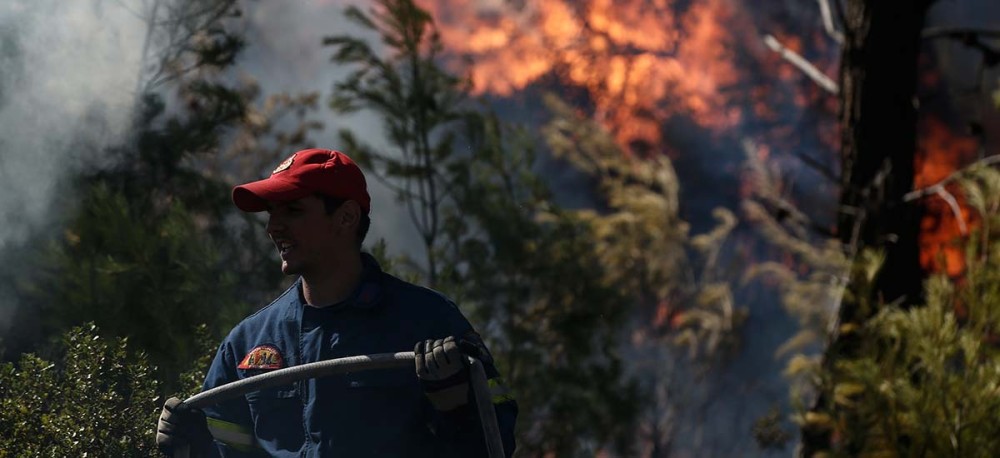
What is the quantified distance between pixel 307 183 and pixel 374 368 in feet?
1.85

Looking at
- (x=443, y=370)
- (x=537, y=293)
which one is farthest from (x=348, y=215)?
(x=537, y=293)

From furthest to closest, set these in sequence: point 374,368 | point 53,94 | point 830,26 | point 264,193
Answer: point 830,26 < point 53,94 < point 264,193 < point 374,368

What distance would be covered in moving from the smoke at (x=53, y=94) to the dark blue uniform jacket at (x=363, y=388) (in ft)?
13.7

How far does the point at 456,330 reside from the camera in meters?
3.64

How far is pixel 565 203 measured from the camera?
24812mm

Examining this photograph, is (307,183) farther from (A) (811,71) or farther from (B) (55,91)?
(A) (811,71)

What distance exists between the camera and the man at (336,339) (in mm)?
3590

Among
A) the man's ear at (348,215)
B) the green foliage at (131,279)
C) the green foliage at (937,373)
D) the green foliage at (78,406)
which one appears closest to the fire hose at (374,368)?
the man's ear at (348,215)

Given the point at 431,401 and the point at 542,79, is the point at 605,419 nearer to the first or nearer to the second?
the point at 431,401

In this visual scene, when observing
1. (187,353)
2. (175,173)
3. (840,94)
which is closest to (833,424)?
(840,94)

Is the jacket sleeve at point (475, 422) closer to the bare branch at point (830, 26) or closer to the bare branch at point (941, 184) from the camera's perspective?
the bare branch at point (941, 184)

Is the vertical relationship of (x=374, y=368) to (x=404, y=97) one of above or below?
below

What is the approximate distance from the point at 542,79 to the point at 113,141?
15.2m

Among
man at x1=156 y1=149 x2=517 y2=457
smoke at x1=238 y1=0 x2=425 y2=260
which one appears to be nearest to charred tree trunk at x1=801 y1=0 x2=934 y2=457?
man at x1=156 y1=149 x2=517 y2=457
